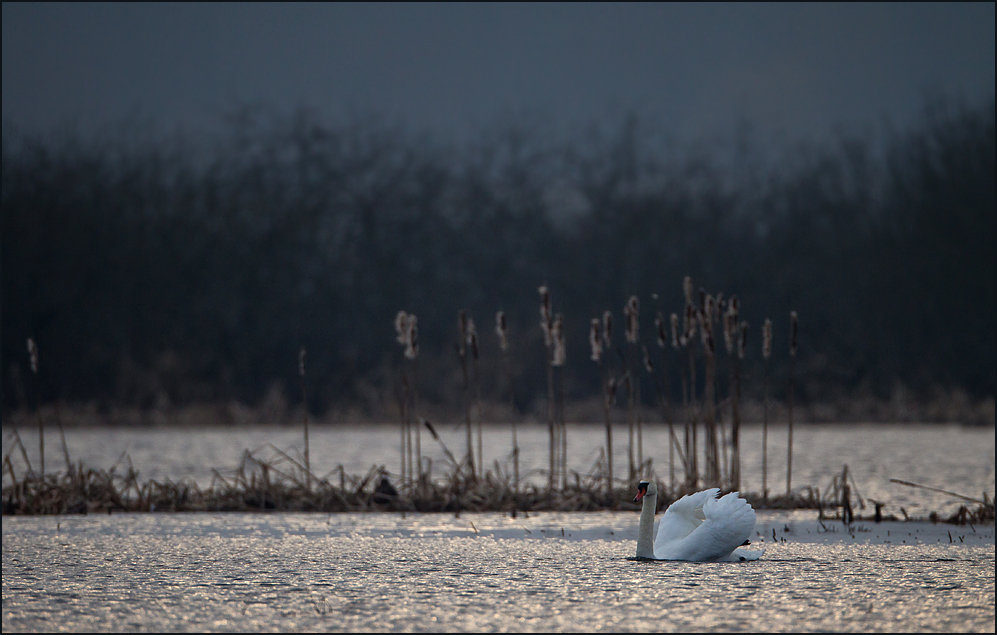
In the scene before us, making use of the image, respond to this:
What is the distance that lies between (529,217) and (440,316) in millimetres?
2323

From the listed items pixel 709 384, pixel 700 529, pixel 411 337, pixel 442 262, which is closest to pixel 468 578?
pixel 700 529

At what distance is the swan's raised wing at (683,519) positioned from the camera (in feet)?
15.2

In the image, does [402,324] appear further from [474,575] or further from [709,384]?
[474,575]

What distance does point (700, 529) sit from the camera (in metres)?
4.50

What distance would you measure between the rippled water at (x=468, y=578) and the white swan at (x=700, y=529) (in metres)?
0.09

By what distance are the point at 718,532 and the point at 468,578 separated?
1063 mm

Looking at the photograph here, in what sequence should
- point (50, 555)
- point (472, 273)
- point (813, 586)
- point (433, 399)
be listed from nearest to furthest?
point (813, 586), point (50, 555), point (433, 399), point (472, 273)

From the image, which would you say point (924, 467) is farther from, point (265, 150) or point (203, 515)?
point (265, 150)

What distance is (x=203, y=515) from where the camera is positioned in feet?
20.9

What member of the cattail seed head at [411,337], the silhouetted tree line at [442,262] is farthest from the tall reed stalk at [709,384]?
the silhouetted tree line at [442,262]

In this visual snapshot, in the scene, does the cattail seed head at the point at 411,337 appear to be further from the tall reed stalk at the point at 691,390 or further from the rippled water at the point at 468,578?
the tall reed stalk at the point at 691,390

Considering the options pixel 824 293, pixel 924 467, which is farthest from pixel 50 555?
pixel 824 293

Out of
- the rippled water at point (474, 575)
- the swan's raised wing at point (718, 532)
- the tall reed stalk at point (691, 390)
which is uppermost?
the tall reed stalk at point (691, 390)

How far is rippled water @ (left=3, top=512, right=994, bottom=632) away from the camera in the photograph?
128 inches
